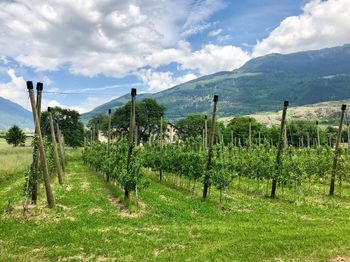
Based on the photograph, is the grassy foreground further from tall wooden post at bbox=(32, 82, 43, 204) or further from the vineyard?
tall wooden post at bbox=(32, 82, 43, 204)

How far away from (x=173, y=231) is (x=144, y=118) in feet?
325

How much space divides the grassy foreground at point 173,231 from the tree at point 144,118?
90289 millimetres

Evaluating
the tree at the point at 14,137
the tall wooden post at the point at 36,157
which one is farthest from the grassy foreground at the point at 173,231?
the tree at the point at 14,137

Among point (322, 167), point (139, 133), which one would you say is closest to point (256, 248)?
point (322, 167)

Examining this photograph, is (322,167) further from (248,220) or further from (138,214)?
(138,214)

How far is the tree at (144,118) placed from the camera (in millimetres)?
116350

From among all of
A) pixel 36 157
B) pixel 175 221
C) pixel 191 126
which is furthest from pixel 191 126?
pixel 175 221

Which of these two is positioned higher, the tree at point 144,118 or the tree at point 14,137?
the tree at point 144,118

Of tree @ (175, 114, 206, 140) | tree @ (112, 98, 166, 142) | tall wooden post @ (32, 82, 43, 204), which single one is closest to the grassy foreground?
tall wooden post @ (32, 82, 43, 204)

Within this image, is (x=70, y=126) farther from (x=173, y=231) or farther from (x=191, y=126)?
(x=173, y=231)

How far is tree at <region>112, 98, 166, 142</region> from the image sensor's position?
116350 millimetres

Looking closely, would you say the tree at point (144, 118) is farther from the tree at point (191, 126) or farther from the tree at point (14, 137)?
the tree at point (14, 137)

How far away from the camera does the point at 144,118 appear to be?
11556 cm

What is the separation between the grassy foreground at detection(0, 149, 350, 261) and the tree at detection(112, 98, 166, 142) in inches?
3555
